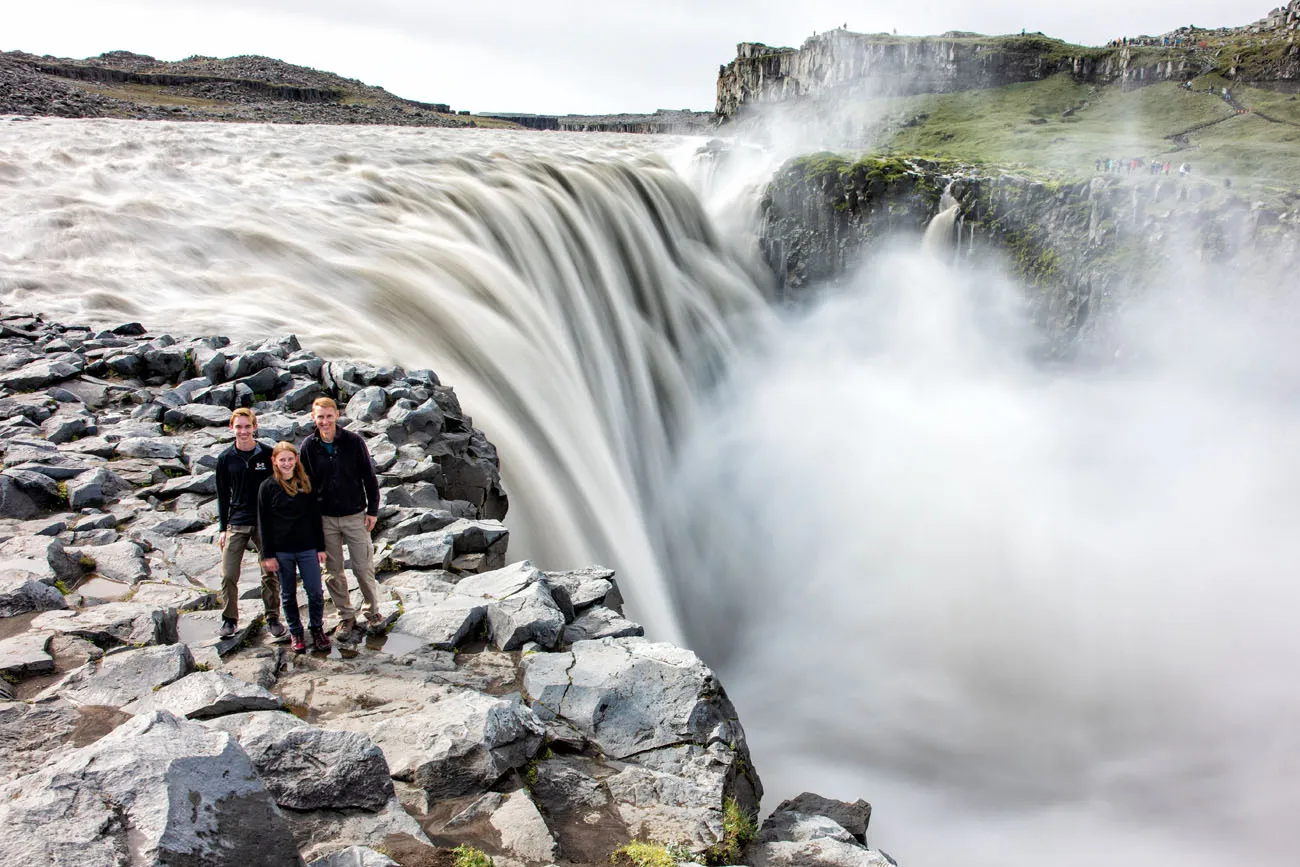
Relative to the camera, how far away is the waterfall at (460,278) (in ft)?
45.9

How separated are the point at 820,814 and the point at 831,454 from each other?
19.3 m

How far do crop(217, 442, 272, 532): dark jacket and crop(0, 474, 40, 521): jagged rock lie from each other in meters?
2.86

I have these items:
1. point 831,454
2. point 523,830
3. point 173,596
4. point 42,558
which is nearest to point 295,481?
point 173,596

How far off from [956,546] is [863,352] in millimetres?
12935

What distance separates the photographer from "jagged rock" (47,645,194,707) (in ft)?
18.2

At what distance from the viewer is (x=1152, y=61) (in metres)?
60.8

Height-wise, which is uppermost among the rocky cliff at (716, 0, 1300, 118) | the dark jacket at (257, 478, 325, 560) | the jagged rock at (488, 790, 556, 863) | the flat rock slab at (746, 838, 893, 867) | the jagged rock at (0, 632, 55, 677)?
the rocky cliff at (716, 0, 1300, 118)

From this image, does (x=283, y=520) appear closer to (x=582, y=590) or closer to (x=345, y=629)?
(x=345, y=629)

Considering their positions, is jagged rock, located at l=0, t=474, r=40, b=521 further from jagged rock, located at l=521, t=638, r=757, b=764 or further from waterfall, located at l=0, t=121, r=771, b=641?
jagged rock, located at l=521, t=638, r=757, b=764

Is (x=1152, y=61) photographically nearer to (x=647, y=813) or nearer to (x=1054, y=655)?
(x=1054, y=655)

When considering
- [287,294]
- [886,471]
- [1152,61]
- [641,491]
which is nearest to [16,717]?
[287,294]

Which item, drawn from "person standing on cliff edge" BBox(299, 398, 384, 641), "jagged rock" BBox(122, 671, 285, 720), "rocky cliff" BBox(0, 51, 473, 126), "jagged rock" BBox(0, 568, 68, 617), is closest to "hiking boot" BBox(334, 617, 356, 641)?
"person standing on cliff edge" BBox(299, 398, 384, 641)

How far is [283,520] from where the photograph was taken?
21.9ft

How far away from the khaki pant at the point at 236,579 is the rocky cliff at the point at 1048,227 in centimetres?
2854
